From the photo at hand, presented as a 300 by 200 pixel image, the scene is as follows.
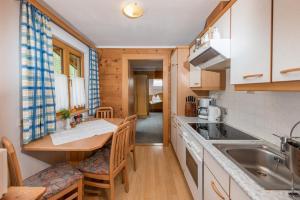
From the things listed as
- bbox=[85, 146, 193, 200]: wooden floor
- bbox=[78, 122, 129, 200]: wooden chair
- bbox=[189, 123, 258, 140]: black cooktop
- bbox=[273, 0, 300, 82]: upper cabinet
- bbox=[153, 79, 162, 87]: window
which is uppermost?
bbox=[153, 79, 162, 87]: window

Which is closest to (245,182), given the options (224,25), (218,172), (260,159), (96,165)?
(218,172)

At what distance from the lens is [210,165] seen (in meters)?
1.32

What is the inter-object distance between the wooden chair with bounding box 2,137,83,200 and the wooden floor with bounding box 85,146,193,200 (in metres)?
0.54

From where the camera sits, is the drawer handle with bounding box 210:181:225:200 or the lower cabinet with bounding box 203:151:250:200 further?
the drawer handle with bounding box 210:181:225:200

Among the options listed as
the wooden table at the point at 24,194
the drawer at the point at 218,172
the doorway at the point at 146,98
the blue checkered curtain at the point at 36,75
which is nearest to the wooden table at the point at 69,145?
the blue checkered curtain at the point at 36,75

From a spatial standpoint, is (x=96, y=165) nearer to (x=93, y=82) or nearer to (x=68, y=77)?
(x=68, y=77)

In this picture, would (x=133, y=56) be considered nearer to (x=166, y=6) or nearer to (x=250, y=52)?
(x=166, y=6)

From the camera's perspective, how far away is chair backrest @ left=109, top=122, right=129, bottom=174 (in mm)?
1768

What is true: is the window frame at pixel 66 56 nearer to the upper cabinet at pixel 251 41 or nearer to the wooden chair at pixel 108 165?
the wooden chair at pixel 108 165

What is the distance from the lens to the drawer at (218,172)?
1.04m

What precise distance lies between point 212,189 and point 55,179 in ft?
4.46

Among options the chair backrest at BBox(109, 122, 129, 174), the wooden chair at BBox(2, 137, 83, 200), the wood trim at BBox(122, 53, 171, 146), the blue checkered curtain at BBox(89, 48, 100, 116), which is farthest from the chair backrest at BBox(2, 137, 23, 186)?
the wood trim at BBox(122, 53, 171, 146)

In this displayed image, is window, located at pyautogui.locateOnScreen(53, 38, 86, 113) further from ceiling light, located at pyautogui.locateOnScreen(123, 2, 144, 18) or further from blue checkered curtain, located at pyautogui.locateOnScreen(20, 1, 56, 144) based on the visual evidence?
ceiling light, located at pyautogui.locateOnScreen(123, 2, 144, 18)

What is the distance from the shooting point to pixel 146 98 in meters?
7.67
